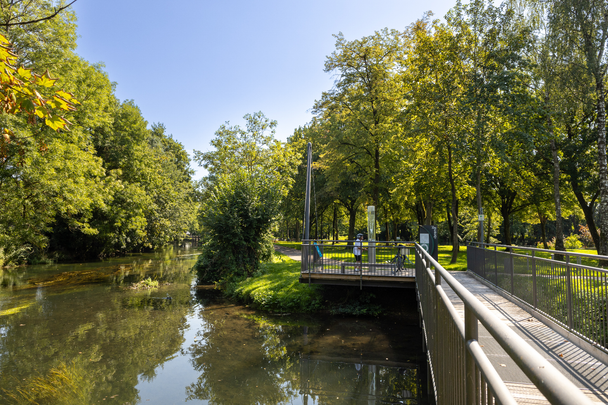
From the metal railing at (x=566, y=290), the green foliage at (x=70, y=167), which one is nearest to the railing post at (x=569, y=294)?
the metal railing at (x=566, y=290)

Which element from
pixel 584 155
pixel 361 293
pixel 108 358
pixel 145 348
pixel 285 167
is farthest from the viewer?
pixel 285 167

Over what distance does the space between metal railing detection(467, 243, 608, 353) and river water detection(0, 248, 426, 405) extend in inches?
114

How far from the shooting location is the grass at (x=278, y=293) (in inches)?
563

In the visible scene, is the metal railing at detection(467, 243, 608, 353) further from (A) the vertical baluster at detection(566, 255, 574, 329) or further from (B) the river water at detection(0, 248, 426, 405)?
(B) the river water at detection(0, 248, 426, 405)

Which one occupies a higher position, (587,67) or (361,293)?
(587,67)

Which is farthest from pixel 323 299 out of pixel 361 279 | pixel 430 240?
pixel 430 240

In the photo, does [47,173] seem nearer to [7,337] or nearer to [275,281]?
[7,337]

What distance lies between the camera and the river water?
24.4ft

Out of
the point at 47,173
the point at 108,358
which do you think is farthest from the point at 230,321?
the point at 47,173

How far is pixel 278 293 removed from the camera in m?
15.0

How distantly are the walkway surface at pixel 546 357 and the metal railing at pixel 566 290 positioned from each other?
28cm

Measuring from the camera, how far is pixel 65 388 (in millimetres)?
7574

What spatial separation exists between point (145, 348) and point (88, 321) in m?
3.97

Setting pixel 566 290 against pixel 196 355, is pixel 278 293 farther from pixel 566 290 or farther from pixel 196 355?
pixel 566 290
